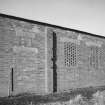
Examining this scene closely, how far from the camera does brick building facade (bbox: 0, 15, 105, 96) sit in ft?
30.9

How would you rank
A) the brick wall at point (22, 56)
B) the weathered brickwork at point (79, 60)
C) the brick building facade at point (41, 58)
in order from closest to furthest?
the brick wall at point (22, 56) → the brick building facade at point (41, 58) → the weathered brickwork at point (79, 60)

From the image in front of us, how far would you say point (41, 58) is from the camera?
Result: 35.2 feet

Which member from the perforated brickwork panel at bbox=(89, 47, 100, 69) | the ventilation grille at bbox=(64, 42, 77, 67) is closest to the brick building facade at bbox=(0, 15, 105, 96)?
the ventilation grille at bbox=(64, 42, 77, 67)

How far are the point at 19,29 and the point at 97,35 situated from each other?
826 cm

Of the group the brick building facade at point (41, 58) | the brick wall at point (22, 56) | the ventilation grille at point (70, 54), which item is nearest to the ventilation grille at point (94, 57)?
the brick building facade at point (41, 58)

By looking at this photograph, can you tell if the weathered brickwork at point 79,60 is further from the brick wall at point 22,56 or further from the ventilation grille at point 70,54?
the brick wall at point 22,56

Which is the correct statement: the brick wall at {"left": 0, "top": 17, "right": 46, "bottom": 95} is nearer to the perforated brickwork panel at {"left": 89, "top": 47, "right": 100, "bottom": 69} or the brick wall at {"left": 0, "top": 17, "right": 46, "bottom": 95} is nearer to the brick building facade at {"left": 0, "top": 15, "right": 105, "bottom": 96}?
the brick building facade at {"left": 0, "top": 15, "right": 105, "bottom": 96}

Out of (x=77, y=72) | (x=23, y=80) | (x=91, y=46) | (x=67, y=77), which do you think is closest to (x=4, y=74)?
(x=23, y=80)

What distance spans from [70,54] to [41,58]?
108 inches

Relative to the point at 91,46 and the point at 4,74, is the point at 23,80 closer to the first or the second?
the point at 4,74

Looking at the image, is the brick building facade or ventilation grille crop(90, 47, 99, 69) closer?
the brick building facade

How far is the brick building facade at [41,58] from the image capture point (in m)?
9.41

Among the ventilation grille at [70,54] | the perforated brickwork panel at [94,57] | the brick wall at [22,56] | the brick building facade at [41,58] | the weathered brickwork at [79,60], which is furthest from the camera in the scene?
the perforated brickwork panel at [94,57]

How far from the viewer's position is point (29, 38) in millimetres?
10305
